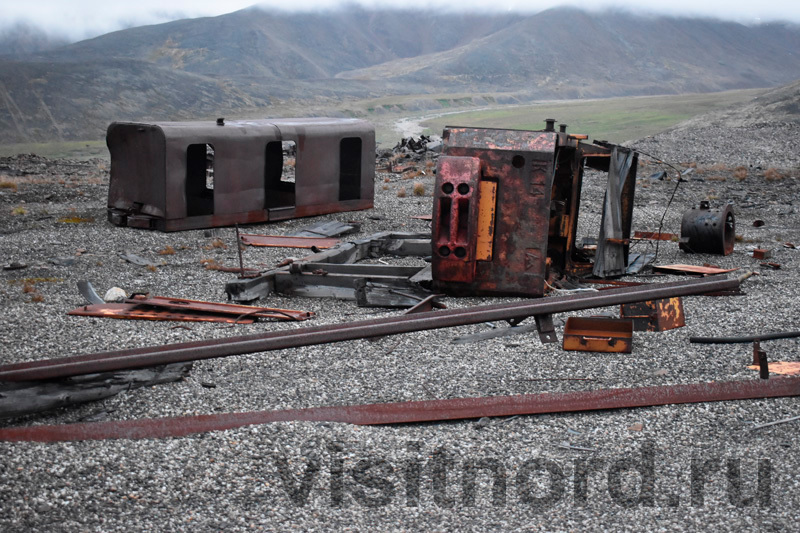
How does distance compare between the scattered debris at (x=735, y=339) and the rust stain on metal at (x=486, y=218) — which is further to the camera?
the rust stain on metal at (x=486, y=218)

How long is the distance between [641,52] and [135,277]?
125679 mm

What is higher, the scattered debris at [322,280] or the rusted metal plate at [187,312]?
the scattered debris at [322,280]

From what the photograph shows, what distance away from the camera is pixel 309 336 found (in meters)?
4.54

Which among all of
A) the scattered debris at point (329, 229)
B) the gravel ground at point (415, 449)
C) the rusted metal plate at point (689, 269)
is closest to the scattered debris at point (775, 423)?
the gravel ground at point (415, 449)

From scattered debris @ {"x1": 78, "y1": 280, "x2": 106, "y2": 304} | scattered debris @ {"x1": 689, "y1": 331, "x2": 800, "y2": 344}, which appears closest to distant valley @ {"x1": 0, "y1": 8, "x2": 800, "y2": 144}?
scattered debris @ {"x1": 78, "y1": 280, "x2": 106, "y2": 304}

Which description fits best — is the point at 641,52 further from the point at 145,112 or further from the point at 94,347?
the point at 94,347

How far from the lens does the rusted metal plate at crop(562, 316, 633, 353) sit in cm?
611

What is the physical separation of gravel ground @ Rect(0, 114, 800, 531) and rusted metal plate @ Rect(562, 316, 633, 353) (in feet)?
0.39

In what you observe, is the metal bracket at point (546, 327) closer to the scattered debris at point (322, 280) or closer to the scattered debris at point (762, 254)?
the scattered debris at point (322, 280)

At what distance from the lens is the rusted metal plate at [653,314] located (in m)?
6.65

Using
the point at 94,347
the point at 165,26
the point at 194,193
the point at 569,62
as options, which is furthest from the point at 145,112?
the point at 569,62

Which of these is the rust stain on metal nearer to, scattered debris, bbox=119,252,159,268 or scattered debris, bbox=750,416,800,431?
scattered debris, bbox=750,416,800,431

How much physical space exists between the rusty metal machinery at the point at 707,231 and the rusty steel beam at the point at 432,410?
6243mm

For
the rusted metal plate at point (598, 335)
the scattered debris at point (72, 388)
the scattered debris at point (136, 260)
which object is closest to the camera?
the scattered debris at point (72, 388)
